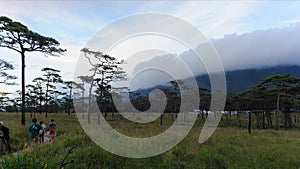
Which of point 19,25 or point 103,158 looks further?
point 19,25

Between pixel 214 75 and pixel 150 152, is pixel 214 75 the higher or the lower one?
the higher one

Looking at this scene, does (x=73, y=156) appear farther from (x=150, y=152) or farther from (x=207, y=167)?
(x=207, y=167)

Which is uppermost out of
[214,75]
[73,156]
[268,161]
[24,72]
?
[24,72]

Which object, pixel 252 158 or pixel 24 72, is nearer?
pixel 252 158

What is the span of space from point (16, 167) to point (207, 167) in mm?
4823

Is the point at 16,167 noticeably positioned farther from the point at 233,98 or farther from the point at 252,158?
the point at 233,98

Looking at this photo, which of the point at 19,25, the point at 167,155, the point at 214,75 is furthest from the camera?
the point at 19,25

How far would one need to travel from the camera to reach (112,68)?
1089 inches

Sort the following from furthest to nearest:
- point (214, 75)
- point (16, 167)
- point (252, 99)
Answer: point (252, 99) < point (214, 75) < point (16, 167)

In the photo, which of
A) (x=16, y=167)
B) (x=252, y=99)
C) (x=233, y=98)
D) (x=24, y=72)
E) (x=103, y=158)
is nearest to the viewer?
(x=16, y=167)

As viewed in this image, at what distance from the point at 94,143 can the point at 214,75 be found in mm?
4584

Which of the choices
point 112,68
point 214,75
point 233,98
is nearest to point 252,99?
point 233,98

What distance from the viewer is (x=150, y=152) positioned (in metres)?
7.27

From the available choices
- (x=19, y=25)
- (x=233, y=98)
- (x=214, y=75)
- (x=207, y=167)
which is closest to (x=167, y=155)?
(x=207, y=167)
